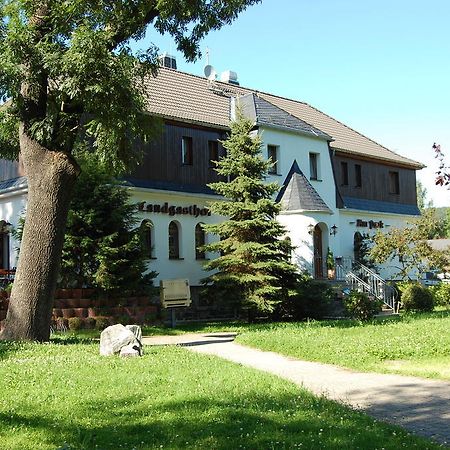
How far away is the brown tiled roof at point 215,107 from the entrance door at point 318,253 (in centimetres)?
596

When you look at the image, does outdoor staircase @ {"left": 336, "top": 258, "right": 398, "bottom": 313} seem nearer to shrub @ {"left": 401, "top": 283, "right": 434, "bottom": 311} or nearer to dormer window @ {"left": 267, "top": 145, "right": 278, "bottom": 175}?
shrub @ {"left": 401, "top": 283, "right": 434, "bottom": 311}

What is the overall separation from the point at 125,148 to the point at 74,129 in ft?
7.83

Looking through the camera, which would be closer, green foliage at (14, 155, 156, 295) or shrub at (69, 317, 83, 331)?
shrub at (69, 317, 83, 331)

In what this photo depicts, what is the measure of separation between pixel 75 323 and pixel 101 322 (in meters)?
0.85

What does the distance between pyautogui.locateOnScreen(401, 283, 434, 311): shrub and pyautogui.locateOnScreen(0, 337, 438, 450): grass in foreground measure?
708 inches

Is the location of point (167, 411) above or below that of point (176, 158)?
below

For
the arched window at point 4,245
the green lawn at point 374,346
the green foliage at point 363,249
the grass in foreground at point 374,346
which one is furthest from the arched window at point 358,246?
the arched window at point 4,245

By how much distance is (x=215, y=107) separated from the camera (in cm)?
3005

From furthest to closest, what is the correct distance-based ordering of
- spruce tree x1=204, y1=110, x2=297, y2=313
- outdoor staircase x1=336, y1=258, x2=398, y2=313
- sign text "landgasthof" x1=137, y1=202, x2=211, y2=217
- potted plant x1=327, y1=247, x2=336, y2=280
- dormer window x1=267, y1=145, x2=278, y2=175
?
dormer window x1=267, y1=145, x2=278, y2=175, potted plant x1=327, y1=247, x2=336, y2=280, outdoor staircase x1=336, y1=258, x2=398, y2=313, sign text "landgasthof" x1=137, y1=202, x2=211, y2=217, spruce tree x1=204, y1=110, x2=297, y2=313

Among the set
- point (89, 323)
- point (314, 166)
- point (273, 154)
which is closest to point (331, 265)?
point (314, 166)

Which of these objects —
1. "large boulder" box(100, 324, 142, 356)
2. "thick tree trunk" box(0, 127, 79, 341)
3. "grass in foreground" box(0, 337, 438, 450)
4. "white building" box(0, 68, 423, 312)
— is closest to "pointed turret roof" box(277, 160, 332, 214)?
"white building" box(0, 68, 423, 312)

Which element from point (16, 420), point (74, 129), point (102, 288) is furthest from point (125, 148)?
point (16, 420)

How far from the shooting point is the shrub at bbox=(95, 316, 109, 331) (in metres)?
20.3

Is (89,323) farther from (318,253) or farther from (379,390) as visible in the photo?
(318,253)
